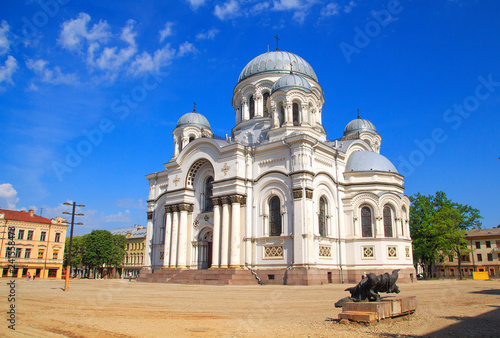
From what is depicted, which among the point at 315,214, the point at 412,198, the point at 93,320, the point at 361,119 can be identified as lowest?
the point at 93,320

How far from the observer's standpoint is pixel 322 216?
30.7 meters

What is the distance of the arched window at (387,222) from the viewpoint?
31.5 metres

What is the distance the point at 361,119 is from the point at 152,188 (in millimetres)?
23655

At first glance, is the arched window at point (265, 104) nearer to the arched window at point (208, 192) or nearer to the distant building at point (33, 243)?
the arched window at point (208, 192)

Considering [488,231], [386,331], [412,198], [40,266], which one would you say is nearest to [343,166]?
[412,198]

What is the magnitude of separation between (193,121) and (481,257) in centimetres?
4295

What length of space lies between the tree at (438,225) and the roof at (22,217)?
47062mm

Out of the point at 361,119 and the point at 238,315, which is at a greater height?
the point at 361,119

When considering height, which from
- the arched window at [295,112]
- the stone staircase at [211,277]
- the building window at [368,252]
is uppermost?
the arched window at [295,112]

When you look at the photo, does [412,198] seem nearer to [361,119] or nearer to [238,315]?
[361,119]

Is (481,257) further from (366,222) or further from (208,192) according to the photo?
(208,192)

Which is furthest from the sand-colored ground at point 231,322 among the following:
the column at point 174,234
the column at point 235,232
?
the column at point 174,234

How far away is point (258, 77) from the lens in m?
38.2

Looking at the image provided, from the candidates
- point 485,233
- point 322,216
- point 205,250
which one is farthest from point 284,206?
point 485,233
